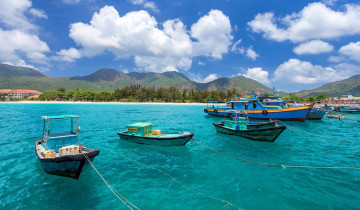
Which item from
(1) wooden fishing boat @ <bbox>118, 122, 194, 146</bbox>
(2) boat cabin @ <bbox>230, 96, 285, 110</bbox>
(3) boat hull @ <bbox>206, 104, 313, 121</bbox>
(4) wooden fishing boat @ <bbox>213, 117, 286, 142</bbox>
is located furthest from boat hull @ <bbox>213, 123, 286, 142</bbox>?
(2) boat cabin @ <bbox>230, 96, 285, 110</bbox>

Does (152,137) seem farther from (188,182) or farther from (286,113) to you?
(286,113)

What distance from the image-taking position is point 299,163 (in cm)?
1223

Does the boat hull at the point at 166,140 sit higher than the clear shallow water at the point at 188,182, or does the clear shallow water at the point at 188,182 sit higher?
the boat hull at the point at 166,140

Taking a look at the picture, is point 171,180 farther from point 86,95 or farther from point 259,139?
point 86,95

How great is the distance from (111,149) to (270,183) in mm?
13889

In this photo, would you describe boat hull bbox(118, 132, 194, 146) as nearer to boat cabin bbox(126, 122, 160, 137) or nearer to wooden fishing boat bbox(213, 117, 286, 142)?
boat cabin bbox(126, 122, 160, 137)

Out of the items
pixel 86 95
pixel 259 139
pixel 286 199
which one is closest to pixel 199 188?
pixel 286 199

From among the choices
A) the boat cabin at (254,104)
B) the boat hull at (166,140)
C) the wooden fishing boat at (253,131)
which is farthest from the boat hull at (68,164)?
the boat cabin at (254,104)

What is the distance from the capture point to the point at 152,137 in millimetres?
15633

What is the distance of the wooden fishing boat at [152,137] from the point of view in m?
15.4

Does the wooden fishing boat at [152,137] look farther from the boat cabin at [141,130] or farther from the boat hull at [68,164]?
the boat hull at [68,164]

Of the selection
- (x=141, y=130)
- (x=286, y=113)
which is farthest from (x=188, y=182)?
(x=286, y=113)

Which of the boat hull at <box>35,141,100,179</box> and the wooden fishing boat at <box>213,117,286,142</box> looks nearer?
the boat hull at <box>35,141,100,179</box>

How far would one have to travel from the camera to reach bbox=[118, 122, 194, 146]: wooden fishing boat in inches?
608
